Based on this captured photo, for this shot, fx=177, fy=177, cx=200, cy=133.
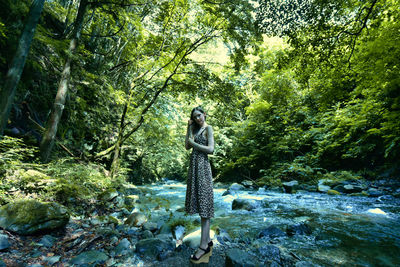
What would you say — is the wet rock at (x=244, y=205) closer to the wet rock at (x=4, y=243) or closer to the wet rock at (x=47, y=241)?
the wet rock at (x=47, y=241)

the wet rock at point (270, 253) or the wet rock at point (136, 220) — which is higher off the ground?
the wet rock at point (270, 253)

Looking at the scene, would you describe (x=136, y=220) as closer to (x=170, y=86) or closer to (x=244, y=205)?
(x=244, y=205)

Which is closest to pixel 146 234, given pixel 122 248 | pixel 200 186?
pixel 122 248

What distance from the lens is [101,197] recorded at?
17.8 feet

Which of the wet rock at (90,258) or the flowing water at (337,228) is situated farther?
the flowing water at (337,228)

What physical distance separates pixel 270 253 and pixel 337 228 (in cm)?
222

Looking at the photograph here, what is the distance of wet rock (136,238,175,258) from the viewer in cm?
264

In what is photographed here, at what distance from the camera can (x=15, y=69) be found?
349cm

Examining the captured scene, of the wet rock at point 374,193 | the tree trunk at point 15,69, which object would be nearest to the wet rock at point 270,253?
the tree trunk at point 15,69

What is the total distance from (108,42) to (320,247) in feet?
45.1

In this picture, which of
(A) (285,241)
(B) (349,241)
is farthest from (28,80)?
(B) (349,241)

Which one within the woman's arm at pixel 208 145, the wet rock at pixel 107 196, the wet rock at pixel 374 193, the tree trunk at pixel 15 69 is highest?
the tree trunk at pixel 15 69

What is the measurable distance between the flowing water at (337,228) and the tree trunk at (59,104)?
386 cm

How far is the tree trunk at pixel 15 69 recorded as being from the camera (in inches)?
136
